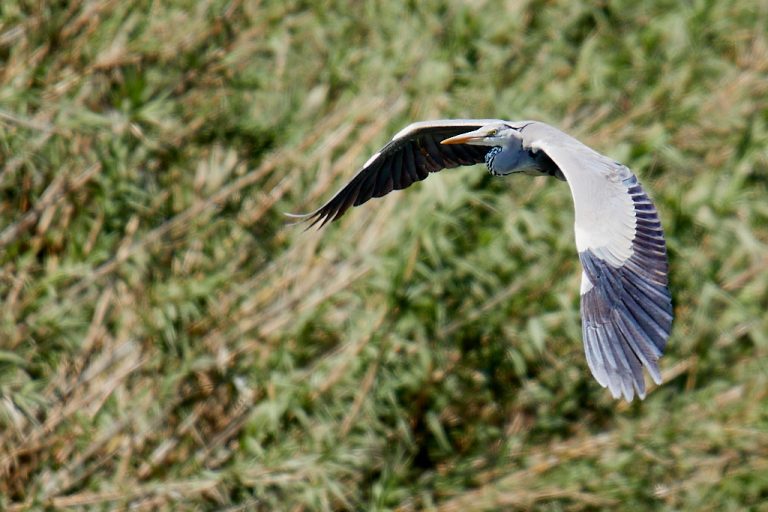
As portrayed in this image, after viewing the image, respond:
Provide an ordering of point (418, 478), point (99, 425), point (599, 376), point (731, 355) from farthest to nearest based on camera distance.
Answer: point (731, 355) → point (418, 478) → point (99, 425) → point (599, 376)

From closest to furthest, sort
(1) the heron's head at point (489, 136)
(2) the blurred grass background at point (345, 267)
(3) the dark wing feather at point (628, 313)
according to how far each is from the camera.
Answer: (3) the dark wing feather at point (628, 313) < (1) the heron's head at point (489, 136) < (2) the blurred grass background at point (345, 267)

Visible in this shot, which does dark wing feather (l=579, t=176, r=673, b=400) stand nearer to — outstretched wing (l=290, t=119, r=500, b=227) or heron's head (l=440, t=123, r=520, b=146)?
heron's head (l=440, t=123, r=520, b=146)

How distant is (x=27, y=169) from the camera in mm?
5602

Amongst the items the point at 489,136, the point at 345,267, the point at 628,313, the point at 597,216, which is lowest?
the point at 345,267

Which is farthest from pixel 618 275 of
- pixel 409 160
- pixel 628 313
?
pixel 409 160

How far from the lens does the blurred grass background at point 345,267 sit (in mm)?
5559

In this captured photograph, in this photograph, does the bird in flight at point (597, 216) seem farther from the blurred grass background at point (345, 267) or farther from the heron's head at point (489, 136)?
the blurred grass background at point (345, 267)

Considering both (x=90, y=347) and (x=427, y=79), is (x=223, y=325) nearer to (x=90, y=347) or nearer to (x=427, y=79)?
(x=90, y=347)

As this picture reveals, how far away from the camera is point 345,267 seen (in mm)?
5781

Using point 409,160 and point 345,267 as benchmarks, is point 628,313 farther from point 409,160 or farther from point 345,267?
point 345,267

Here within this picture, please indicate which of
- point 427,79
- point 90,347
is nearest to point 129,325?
point 90,347

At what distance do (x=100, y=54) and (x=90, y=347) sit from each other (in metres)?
1.16

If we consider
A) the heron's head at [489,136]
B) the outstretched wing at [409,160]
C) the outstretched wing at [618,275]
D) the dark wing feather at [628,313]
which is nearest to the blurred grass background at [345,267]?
the outstretched wing at [409,160]

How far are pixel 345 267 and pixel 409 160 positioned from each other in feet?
3.78
